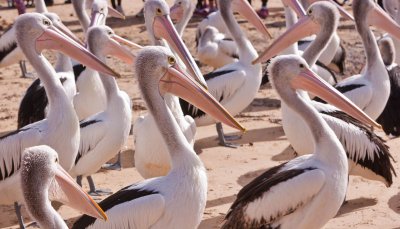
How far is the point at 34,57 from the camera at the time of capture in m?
6.24

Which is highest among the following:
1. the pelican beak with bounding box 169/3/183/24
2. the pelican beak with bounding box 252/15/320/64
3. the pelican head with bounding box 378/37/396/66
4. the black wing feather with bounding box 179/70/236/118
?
the pelican beak with bounding box 252/15/320/64

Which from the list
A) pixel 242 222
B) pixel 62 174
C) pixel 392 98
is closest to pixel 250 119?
pixel 392 98

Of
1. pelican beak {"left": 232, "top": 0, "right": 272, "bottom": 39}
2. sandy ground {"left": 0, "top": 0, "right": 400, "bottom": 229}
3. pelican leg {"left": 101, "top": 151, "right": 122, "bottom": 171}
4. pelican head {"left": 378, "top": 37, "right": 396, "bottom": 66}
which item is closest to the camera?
sandy ground {"left": 0, "top": 0, "right": 400, "bottom": 229}

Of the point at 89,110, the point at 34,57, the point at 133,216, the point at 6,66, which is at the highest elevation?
the point at 34,57

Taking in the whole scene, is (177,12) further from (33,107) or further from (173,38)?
(33,107)

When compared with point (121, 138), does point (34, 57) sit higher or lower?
higher

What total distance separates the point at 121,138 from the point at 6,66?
537 centimetres

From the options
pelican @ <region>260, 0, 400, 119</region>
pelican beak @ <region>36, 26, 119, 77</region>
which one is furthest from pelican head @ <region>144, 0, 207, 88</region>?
pelican beak @ <region>36, 26, 119, 77</region>

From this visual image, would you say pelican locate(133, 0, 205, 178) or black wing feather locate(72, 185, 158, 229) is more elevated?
black wing feather locate(72, 185, 158, 229)

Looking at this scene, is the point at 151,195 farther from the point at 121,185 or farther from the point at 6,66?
the point at 6,66

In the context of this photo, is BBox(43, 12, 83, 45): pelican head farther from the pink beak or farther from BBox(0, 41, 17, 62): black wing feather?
BBox(0, 41, 17, 62): black wing feather

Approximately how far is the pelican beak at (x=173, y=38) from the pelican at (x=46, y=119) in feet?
2.95

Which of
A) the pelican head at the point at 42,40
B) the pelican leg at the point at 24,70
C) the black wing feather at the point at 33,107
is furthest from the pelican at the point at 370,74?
the pelican leg at the point at 24,70

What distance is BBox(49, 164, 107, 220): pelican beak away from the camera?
4.10m
